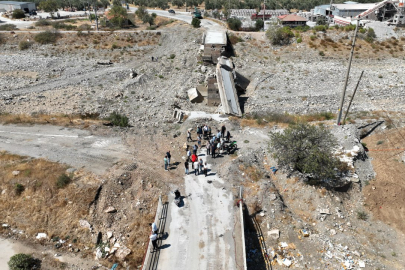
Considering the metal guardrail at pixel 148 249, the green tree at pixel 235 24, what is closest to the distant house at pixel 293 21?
the green tree at pixel 235 24

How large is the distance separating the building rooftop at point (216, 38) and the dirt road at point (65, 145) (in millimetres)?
21679

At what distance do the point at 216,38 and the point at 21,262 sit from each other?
33.4 metres

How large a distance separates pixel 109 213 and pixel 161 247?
433 cm

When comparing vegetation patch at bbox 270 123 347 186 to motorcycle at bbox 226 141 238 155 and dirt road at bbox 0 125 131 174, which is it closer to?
motorcycle at bbox 226 141 238 155

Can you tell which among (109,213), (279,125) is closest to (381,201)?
(279,125)

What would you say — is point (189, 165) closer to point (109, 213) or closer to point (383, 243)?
point (109, 213)

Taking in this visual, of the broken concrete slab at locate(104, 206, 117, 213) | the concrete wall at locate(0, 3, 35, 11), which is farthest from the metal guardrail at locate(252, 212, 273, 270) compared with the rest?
the concrete wall at locate(0, 3, 35, 11)

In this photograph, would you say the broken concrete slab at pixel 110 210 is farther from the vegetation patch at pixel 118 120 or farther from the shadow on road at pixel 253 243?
the vegetation patch at pixel 118 120

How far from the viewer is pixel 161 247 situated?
41.9ft

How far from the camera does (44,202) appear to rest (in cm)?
1647

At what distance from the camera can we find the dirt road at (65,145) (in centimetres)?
1908

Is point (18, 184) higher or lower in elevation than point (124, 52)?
lower

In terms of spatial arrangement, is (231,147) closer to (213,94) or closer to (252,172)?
(252,172)

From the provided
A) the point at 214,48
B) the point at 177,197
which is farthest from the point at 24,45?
the point at 177,197
